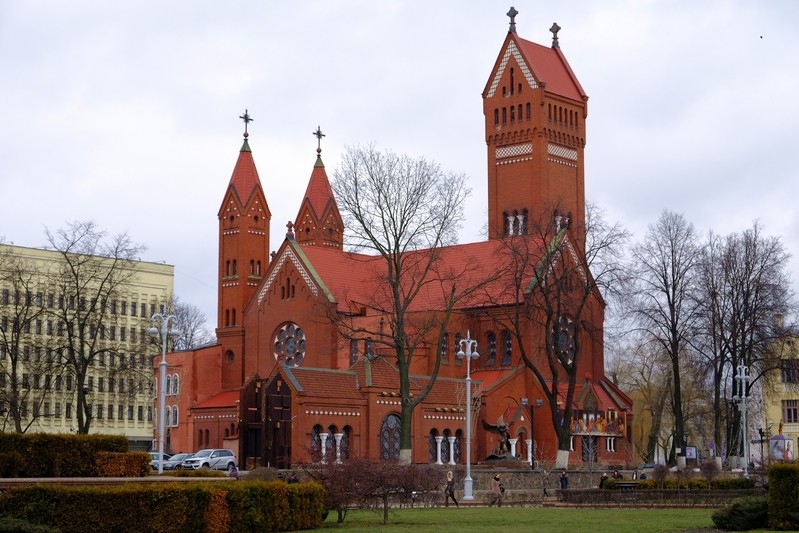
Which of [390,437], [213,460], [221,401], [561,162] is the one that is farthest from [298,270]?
[561,162]

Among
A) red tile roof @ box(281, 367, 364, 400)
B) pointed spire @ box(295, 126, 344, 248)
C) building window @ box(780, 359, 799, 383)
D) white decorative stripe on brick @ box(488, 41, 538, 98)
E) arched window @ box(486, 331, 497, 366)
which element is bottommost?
red tile roof @ box(281, 367, 364, 400)

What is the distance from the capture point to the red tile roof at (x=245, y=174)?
298 feet

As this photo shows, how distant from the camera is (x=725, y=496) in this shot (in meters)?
42.6

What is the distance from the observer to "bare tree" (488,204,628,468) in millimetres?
62156

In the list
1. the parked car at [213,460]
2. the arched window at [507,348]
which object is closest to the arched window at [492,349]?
the arched window at [507,348]

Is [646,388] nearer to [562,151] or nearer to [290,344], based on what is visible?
[562,151]

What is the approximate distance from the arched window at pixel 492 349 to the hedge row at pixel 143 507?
48682 millimetres

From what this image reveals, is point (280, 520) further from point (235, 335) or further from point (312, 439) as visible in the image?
point (235, 335)

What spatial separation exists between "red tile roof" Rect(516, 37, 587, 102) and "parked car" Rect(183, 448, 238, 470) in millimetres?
32451

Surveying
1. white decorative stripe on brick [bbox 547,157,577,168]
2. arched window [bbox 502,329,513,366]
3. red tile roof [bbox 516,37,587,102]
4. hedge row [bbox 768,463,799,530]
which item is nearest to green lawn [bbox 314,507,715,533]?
hedge row [bbox 768,463,799,530]

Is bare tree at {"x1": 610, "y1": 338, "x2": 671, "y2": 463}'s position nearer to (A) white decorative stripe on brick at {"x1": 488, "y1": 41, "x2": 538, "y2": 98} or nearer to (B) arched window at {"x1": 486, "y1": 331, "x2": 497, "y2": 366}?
(B) arched window at {"x1": 486, "y1": 331, "x2": 497, "y2": 366}

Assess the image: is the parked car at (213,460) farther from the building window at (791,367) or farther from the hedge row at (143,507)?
the hedge row at (143,507)

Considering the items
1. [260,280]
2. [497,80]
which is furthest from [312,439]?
[497,80]

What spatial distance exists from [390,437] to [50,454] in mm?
40424
